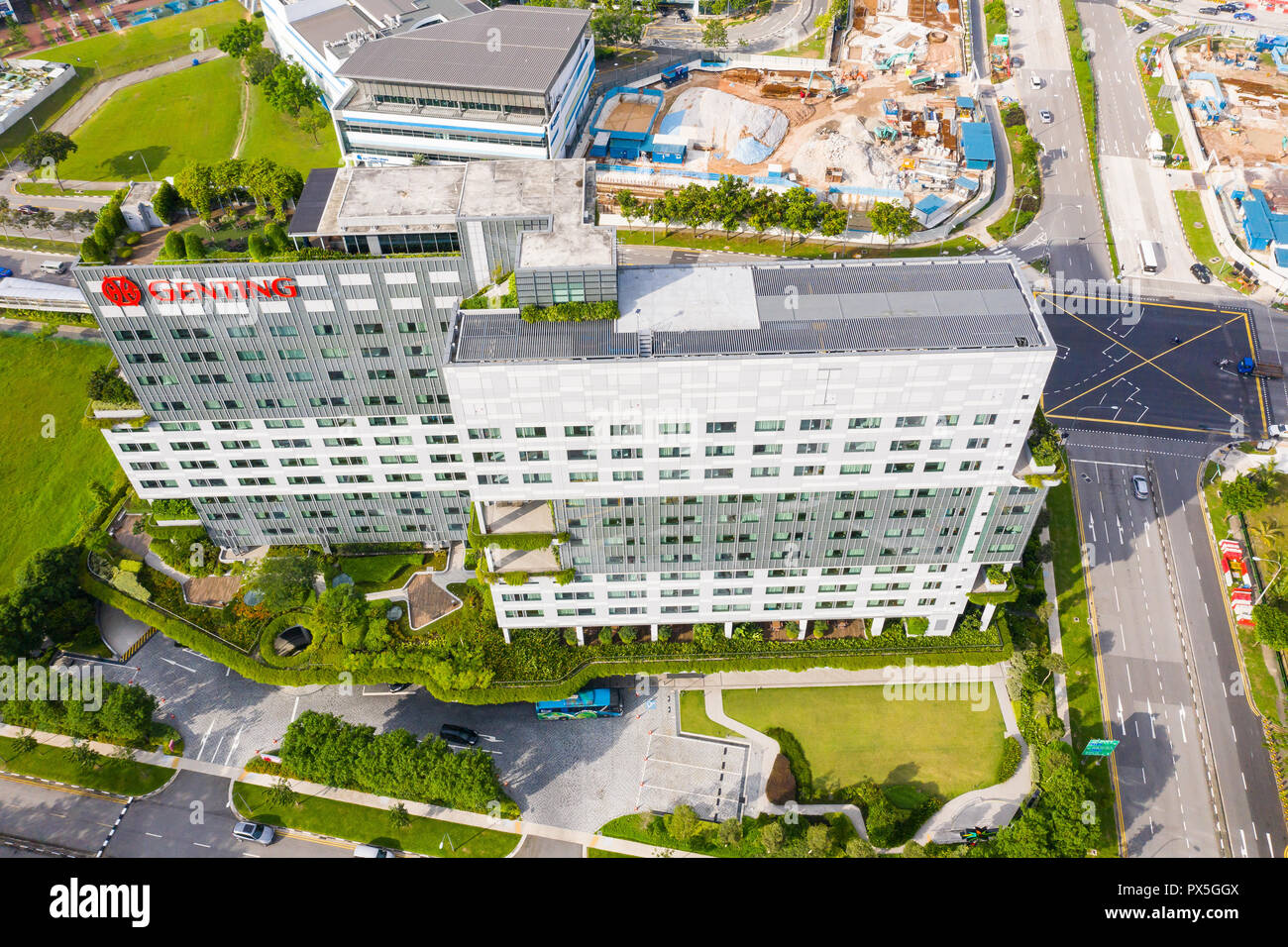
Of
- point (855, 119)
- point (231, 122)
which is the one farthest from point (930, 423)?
point (231, 122)

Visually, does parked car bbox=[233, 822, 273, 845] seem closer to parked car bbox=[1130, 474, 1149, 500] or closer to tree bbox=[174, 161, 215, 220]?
tree bbox=[174, 161, 215, 220]

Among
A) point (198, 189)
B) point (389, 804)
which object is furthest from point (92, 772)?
point (198, 189)

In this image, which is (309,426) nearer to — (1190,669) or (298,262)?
→ (298,262)

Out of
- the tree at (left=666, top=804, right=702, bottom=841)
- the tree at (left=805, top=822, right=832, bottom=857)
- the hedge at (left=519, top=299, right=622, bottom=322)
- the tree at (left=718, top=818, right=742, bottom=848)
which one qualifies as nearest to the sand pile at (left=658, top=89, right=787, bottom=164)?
the hedge at (left=519, top=299, right=622, bottom=322)

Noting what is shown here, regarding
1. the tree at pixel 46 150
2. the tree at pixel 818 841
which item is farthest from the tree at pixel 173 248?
the tree at pixel 46 150

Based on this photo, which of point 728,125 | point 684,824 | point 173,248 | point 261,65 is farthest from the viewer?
point 261,65

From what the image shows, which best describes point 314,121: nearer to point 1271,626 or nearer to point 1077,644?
point 1077,644
